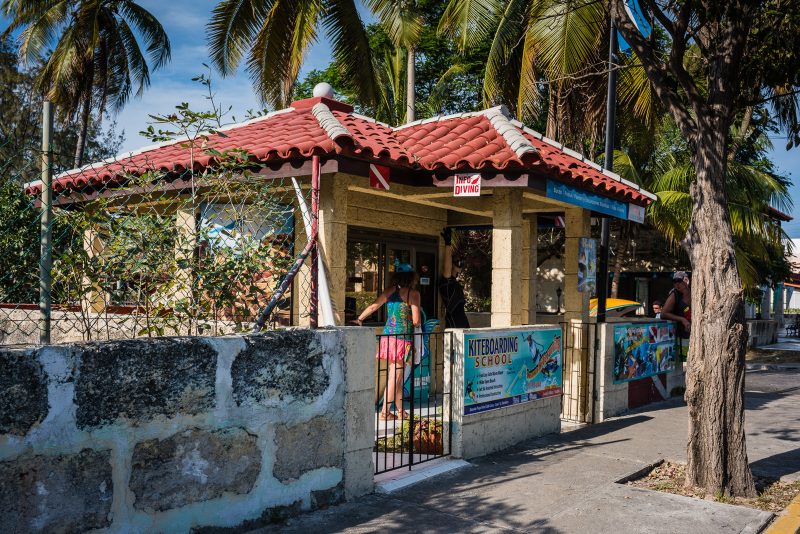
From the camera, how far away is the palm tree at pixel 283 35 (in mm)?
13500

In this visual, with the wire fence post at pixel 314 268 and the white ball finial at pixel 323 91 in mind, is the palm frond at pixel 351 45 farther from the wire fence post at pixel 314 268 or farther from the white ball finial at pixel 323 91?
the wire fence post at pixel 314 268

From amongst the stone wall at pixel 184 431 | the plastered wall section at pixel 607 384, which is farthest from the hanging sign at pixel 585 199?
the stone wall at pixel 184 431

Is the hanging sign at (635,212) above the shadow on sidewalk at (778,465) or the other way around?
above

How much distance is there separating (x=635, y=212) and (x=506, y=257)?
2.85 m

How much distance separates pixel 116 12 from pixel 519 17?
1359 cm

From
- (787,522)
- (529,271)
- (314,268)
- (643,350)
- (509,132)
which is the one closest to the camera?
(787,522)

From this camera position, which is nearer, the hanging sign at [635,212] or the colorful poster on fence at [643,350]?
the colorful poster on fence at [643,350]

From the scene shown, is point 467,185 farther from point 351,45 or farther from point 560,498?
point 351,45

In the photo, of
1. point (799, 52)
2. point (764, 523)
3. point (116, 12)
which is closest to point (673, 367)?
point (799, 52)

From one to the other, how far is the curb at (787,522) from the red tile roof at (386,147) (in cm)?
405

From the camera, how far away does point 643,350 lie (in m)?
10.3

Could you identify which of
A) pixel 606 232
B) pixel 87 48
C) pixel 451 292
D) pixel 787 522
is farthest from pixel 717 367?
pixel 87 48

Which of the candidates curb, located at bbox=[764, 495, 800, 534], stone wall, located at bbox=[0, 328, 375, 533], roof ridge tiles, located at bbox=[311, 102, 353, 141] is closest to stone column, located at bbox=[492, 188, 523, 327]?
roof ridge tiles, located at bbox=[311, 102, 353, 141]

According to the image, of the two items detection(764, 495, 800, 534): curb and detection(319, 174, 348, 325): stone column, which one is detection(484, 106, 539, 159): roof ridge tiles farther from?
detection(764, 495, 800, 534): curb
